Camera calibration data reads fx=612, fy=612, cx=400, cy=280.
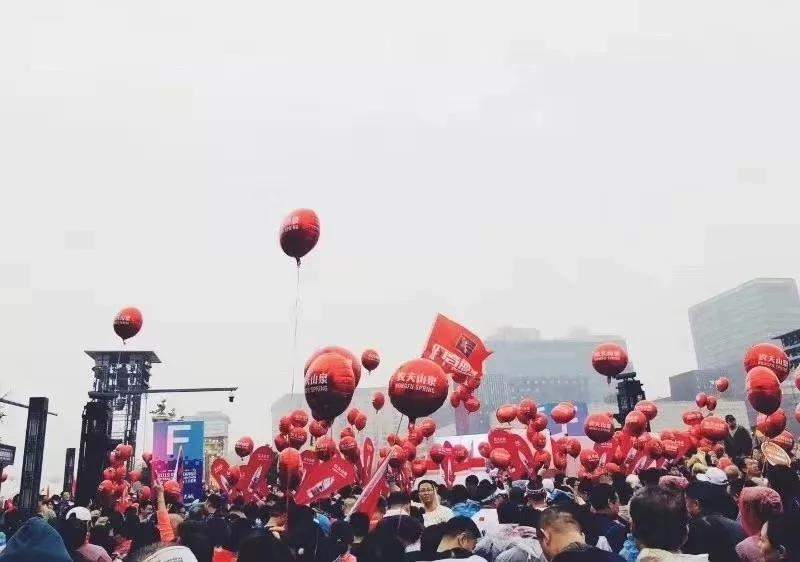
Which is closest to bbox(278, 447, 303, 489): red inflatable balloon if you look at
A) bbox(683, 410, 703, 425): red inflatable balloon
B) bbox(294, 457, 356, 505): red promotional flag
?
bbox(294, 457, 356, 505): red promotional flag

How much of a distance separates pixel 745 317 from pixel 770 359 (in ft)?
538

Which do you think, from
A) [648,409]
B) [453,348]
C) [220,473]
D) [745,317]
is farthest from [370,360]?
[745,317]

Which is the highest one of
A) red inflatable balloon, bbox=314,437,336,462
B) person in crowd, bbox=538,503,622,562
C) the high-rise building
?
the high-rise building

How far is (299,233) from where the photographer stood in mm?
8992

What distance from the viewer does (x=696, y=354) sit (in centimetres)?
17062

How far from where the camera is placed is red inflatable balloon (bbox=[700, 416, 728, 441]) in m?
13.2

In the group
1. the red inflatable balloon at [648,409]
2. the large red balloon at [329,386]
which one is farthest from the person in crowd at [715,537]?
the red inflatable balloon at [648,409]

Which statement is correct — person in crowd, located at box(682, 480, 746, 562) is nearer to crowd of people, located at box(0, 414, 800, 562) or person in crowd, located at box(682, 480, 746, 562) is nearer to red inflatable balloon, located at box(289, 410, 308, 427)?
crowd of people, located at box(0, 414, 800, 562)

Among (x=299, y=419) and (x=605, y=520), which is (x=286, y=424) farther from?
(x=605, y=520)

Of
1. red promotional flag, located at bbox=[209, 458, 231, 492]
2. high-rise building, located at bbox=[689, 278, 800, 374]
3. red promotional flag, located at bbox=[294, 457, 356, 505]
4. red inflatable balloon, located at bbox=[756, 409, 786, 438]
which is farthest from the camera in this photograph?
high-rise building, located at bbox=[689, 278, 800, 374]

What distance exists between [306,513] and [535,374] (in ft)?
580

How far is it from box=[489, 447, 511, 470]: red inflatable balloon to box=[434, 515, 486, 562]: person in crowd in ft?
36.3

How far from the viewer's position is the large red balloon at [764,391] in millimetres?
9328

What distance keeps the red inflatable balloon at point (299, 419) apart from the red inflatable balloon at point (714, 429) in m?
9.20
